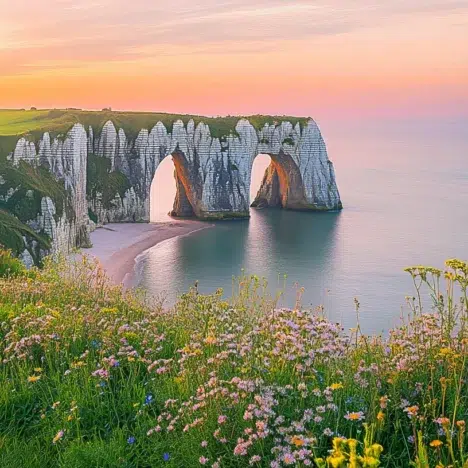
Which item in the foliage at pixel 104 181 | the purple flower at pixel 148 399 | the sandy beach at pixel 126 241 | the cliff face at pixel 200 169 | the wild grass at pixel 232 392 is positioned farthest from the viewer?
the cliff face at pixel 200 169

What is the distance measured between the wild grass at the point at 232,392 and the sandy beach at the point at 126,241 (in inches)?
1474

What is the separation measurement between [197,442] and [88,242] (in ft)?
178

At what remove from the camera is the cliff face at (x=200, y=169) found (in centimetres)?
7375

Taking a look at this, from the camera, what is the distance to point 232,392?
5602 mm

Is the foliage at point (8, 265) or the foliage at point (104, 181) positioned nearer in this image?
the foliage at point (8, 265)

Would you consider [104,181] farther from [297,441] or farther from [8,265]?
[297,441]

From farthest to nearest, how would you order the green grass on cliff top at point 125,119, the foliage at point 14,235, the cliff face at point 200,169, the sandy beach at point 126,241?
the green grass on cliff top at point 125,119 < the cliff face at point 200,169 < the sandy beach at point 126,241 < the foliage at point 14,235

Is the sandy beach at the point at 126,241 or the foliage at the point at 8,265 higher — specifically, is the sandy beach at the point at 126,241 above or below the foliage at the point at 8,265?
below

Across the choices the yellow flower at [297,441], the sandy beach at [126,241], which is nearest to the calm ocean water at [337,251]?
the sandy beach at [126,241]

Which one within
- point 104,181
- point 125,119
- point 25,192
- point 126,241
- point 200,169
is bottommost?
point 126,241

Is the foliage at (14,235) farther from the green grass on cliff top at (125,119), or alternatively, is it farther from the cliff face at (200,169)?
the green grass on cliff top at (125,119)

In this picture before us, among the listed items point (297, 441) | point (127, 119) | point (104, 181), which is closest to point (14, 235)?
point (297, 441)

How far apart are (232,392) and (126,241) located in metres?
58.2

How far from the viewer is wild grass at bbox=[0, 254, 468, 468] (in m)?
5.22
